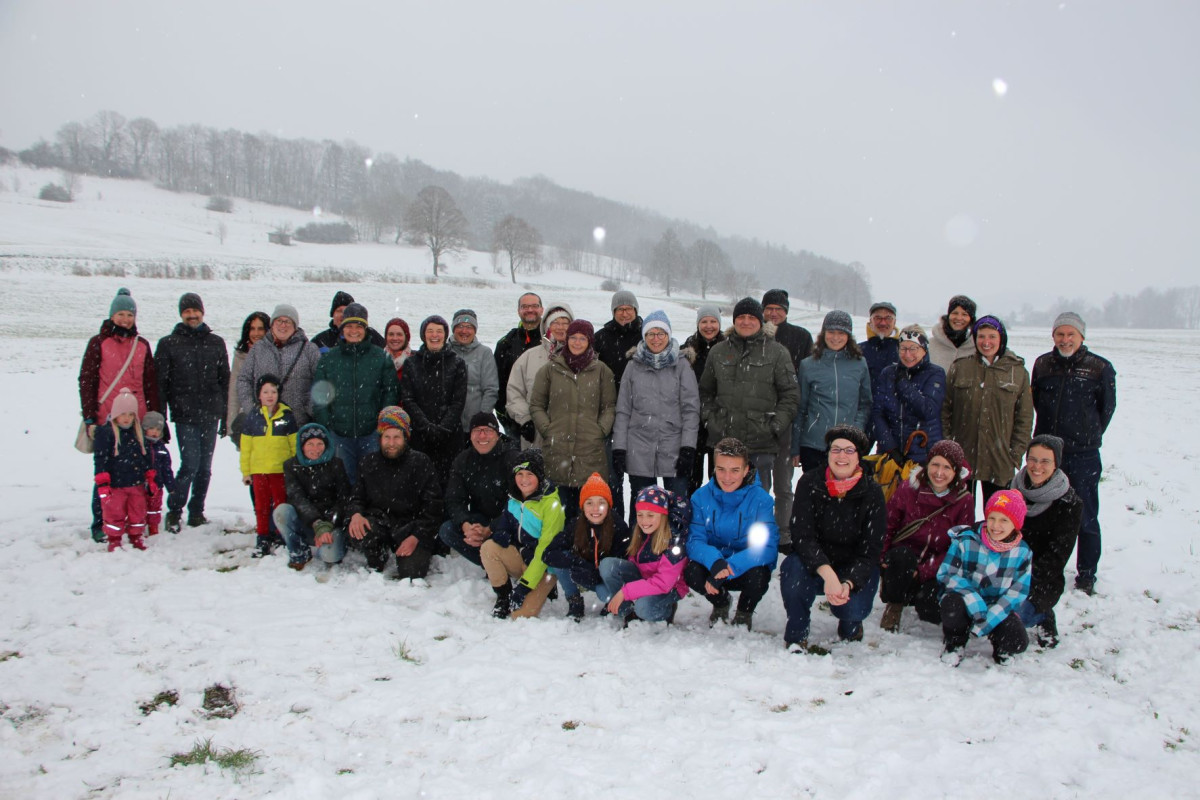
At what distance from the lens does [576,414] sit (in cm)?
580

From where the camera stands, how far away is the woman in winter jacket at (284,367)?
21.3ft

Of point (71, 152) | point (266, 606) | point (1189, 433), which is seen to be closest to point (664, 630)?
point (266, 606)

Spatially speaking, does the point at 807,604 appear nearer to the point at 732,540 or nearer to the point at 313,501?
the point at 732,540

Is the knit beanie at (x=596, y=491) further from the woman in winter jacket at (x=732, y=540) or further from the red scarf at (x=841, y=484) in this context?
the red scarf at (x=841, y=484)

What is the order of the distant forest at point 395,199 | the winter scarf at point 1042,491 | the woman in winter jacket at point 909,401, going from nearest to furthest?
the winter scarf at point 1042,491 → the woman in winter jacket at point 909,401 → the distant forest at point 395,199

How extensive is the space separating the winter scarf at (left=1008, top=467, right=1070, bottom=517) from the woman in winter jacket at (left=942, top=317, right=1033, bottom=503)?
26.7 inches

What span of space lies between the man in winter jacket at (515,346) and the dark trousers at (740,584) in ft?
8.74

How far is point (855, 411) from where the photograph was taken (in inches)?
230

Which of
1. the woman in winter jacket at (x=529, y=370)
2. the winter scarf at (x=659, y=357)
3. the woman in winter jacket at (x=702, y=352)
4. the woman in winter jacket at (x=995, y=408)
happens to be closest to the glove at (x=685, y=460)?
the woman in winter jacket at (x=702, y=352)

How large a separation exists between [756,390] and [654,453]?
1086 mm

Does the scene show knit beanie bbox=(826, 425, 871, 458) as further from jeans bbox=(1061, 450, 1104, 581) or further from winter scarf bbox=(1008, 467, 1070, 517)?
jeans bbox=(1061, 450, 1104, 581)

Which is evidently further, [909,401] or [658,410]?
[658,410]

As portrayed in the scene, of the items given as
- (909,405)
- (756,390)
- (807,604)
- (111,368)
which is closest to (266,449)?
(111,368)

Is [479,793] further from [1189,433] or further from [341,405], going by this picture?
[1189,433]
